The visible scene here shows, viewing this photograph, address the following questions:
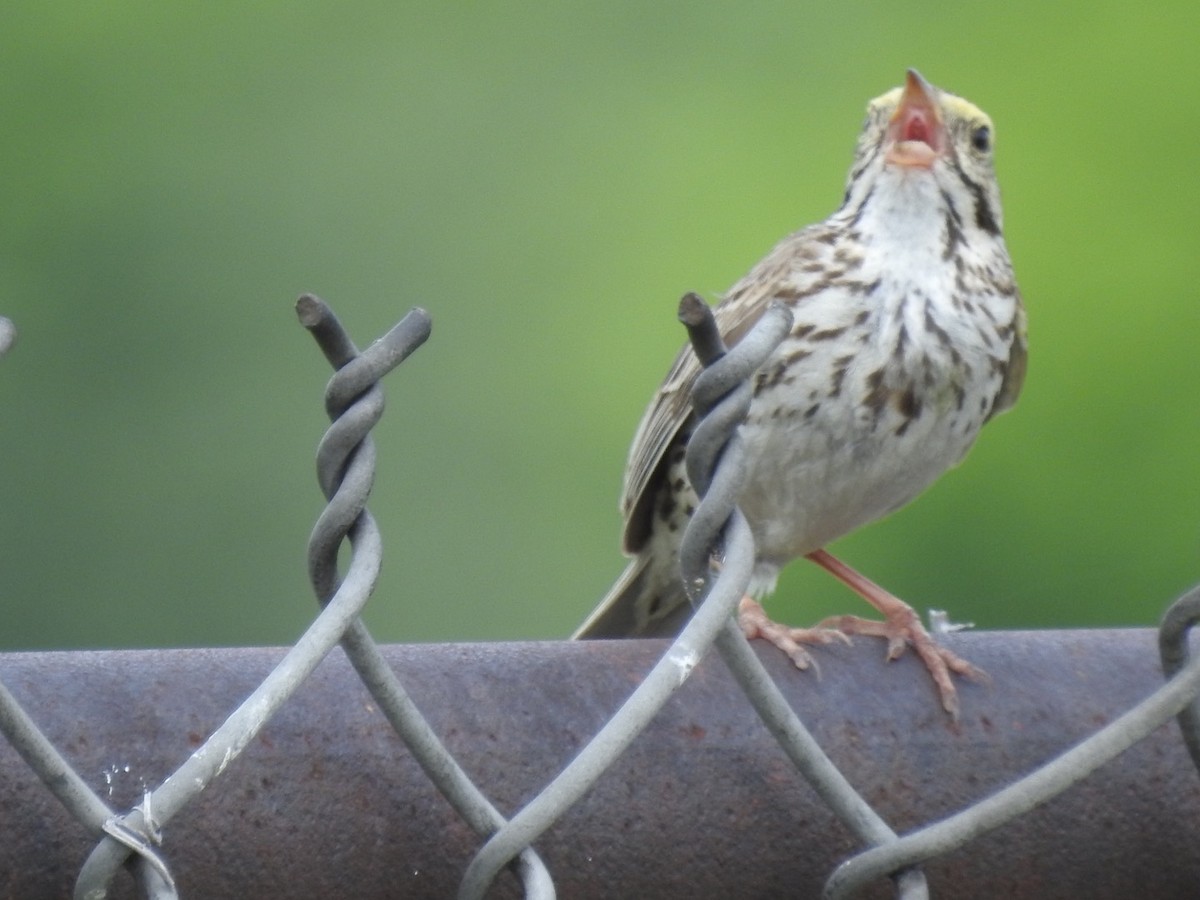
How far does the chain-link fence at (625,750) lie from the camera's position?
50.1 inches

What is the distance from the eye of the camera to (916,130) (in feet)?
10.6

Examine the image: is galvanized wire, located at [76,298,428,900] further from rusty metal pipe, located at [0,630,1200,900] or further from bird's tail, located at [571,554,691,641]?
bird's tail, located at [571,554,691,641]

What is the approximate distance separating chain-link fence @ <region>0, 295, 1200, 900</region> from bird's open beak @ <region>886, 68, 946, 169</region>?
5.47ft

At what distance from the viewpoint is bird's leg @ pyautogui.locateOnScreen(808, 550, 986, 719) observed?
153cm

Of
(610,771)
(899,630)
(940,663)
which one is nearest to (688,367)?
(899,630)

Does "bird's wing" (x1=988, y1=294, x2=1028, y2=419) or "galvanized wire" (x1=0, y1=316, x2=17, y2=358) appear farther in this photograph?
"bird's wing" (x1=988, y1=294, x2=1028, y2=419)

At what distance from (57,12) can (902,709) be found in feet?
18.7

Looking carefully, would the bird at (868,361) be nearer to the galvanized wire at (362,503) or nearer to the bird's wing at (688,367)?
the bird's wing at (688,367)

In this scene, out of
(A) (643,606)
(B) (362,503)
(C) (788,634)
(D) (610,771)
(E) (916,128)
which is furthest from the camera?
(A) (643,606)

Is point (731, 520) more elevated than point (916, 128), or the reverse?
point (731, 520)

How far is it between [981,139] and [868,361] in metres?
0.48

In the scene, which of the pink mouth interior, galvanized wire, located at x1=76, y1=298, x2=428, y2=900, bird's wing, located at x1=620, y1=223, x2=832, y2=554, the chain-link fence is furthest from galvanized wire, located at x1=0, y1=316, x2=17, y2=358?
the pink mouth interior

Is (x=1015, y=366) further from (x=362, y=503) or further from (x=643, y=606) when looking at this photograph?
(x=362, y=503)

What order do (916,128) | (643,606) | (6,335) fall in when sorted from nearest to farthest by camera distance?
(6,335) → (916,128) → (643,606)
